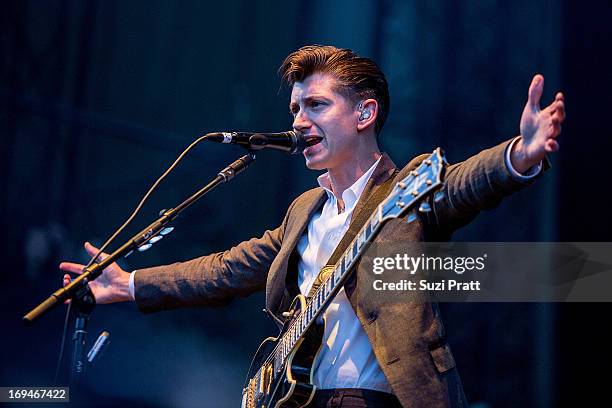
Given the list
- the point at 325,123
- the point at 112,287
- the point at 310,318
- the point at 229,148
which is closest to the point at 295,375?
the point at 310,318

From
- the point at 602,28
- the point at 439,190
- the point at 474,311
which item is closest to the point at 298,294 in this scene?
the point at 439,190

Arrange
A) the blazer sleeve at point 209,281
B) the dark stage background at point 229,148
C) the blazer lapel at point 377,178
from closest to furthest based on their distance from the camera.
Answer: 1. the blazer lapel at point 377,178
2. the blazer sleeve at point 209,281
3. the dark stage background at point 229,148

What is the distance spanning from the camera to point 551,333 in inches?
145

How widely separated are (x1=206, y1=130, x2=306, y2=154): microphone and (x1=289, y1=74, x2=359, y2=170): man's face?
76mm

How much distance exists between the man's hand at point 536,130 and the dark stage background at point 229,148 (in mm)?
2041

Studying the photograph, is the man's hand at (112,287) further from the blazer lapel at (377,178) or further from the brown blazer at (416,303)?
the blazer lapel at (377,178)

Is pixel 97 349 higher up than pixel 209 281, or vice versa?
pixel 209 281

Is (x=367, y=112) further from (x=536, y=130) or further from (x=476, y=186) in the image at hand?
(x=536, y=130)

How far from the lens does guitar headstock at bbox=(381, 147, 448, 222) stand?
1.88 meters

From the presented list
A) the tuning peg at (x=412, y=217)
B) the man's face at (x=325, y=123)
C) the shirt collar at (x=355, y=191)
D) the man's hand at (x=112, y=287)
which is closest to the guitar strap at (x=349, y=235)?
the shirt collar at (x=355, y=191)

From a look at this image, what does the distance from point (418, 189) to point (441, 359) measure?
521mm

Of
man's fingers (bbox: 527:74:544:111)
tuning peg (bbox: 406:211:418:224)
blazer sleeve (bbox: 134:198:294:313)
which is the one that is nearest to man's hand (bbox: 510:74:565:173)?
man's fingers (bbox: 527:74:544:111)

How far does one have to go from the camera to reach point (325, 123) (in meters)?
2.70

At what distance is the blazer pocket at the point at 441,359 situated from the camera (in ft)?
6.86
